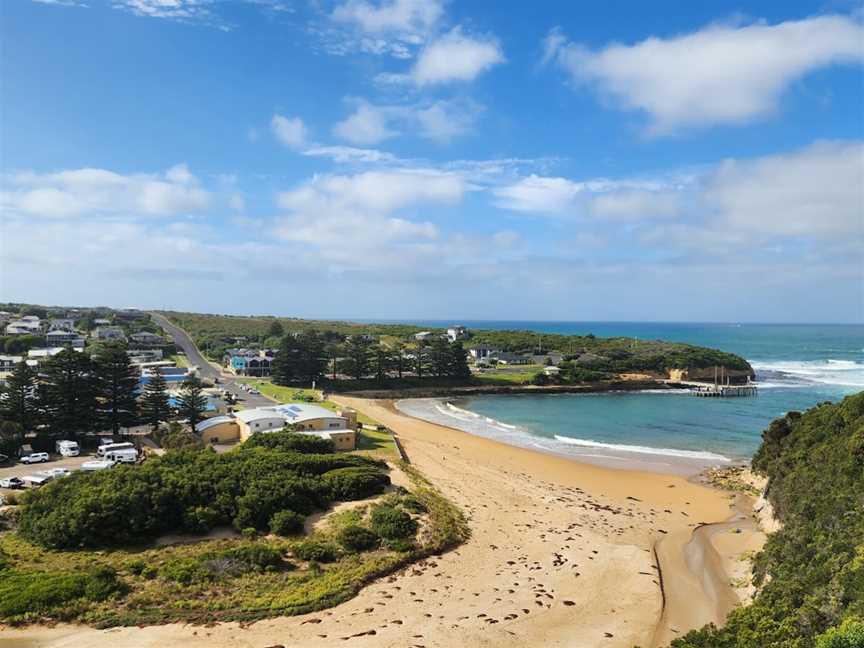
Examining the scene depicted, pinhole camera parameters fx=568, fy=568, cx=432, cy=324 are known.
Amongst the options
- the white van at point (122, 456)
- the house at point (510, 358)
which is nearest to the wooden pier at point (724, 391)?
the house at point (510, 358)

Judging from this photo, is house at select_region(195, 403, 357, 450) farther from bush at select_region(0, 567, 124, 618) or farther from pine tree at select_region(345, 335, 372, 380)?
pine tree at select_region(345, 335, 372, 380)

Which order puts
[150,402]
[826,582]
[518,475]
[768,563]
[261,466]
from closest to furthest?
[826,582], [768,563], [261,466], [518,475], [150,402]

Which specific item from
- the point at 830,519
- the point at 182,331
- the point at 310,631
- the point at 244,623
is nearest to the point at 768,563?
the point at 830,519

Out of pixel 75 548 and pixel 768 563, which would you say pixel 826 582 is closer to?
pixel 768 563

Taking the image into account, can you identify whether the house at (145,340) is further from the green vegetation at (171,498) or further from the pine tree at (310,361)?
the green vegetation at (171,498)

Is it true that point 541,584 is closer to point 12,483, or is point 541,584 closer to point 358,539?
point 358,539

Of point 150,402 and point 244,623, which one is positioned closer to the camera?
point 244,623
